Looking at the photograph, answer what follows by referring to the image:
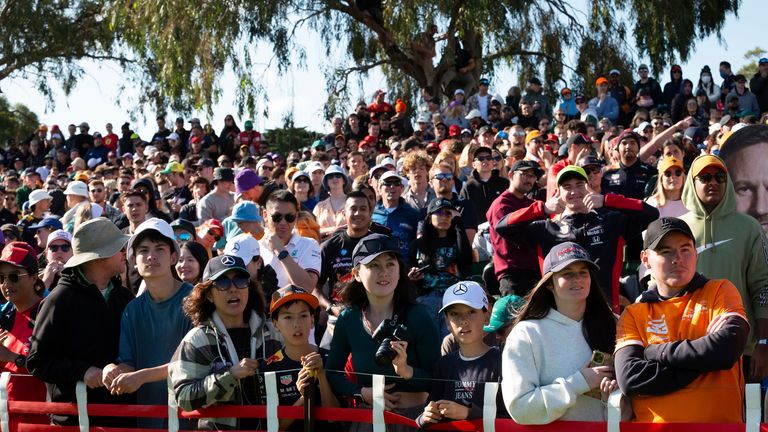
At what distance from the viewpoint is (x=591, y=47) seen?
23.3 metres

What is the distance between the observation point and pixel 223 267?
576cm

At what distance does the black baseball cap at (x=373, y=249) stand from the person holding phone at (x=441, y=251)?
174 cm

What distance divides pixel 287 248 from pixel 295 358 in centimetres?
218

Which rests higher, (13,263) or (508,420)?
(13,263)

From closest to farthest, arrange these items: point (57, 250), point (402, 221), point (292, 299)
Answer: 1. point (292, 299)
2. point (57, 250)
3. point (402, 221)

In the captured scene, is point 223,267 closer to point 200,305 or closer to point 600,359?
point 200,305

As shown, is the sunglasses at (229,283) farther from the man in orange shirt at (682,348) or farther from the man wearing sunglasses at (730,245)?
the man wearing sunglasses at (730,245)

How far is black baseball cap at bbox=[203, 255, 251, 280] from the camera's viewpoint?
5742 millimetres

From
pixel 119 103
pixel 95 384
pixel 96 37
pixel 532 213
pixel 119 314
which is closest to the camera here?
pixel 95 384

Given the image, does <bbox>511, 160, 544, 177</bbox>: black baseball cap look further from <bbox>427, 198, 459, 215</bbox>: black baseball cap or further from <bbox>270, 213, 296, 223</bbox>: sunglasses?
<bbox>270, 213, 296, 223</bbox>: sunglasses

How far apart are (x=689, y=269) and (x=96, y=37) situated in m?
31.1

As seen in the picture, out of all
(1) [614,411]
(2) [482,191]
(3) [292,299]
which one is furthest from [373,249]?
(2) [482,191]

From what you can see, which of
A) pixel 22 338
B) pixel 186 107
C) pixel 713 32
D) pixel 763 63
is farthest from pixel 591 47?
pixel 22 338

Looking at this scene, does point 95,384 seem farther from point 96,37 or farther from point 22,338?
point 96,37
